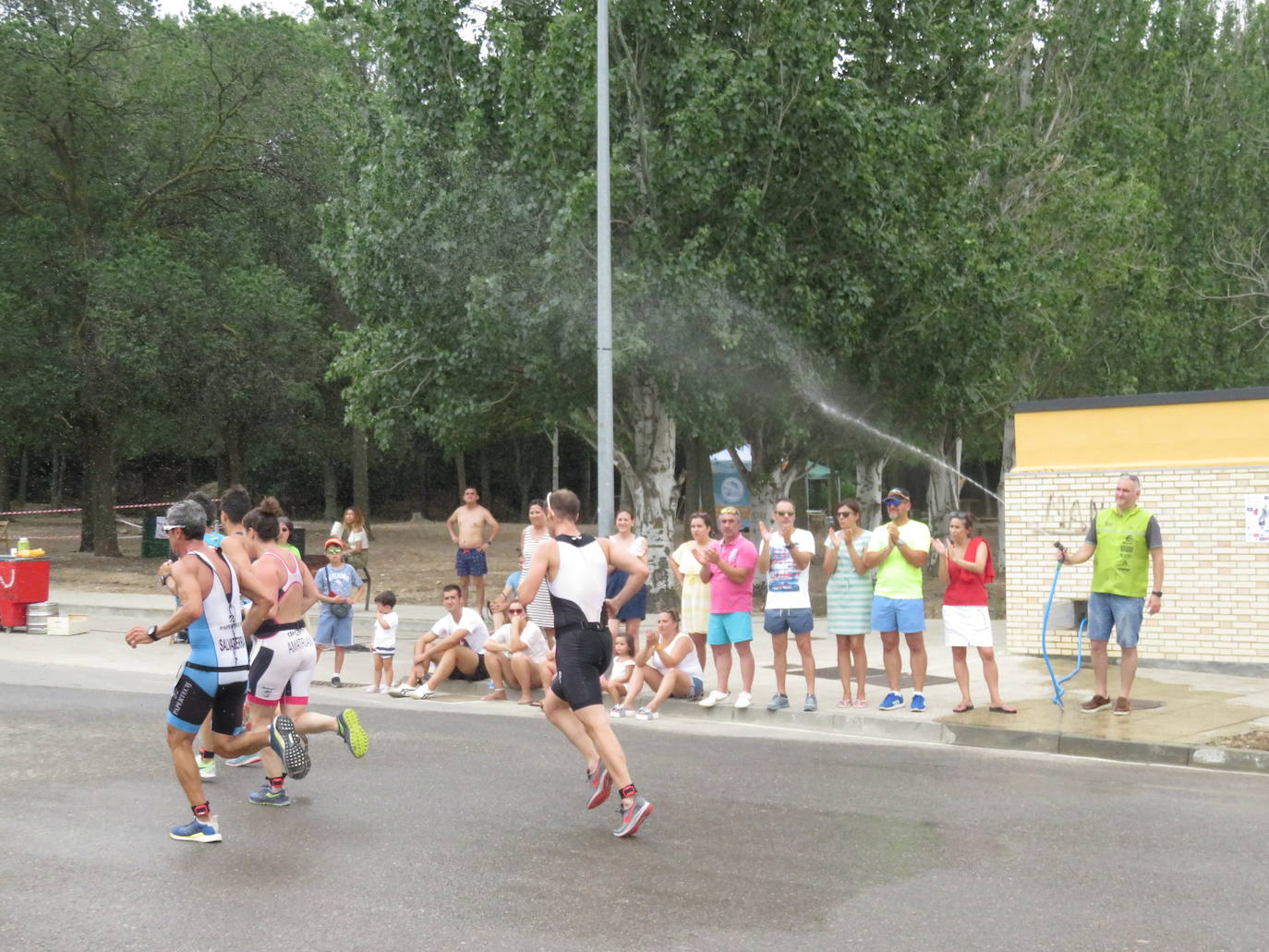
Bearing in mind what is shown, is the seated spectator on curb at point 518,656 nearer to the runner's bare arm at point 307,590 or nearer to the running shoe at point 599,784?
the runner's bare arm at point 307,590

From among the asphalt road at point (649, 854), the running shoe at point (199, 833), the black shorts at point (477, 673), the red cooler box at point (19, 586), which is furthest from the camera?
the red cooler box at point (19, 586)

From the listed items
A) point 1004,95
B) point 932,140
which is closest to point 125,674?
point 932,140

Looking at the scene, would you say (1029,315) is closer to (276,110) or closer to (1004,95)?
(1004,95)

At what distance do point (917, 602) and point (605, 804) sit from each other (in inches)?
183

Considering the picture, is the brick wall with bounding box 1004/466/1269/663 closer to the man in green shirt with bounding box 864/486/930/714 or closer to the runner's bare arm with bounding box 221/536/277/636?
the man in green shirt with bounding box 864/486/930/714

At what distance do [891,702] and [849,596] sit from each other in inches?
38.0

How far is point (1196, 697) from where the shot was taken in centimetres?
1270

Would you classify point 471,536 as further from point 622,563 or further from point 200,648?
point 200,648

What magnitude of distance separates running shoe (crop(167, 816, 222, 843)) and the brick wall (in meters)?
10.2

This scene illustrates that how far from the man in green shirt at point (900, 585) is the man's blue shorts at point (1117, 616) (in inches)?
54.3

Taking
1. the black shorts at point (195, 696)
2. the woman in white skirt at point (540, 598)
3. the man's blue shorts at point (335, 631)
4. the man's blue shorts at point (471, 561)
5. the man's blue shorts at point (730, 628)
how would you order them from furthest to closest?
the man's blue shorts at point (471, 561)
the man's blue shorts at point (335, 631)
the woman in white skirt at point (540, 598)
the man's blue shorts at point (730, 628)
the black shorts at point (195, 696)

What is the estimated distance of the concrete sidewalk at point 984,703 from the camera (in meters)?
10.6

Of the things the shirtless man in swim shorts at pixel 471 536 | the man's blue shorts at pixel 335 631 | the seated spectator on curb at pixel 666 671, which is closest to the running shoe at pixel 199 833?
the seated spectator on curb at pixel 666 671

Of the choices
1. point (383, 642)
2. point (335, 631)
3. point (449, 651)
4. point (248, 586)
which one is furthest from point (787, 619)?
point (248, 586)
